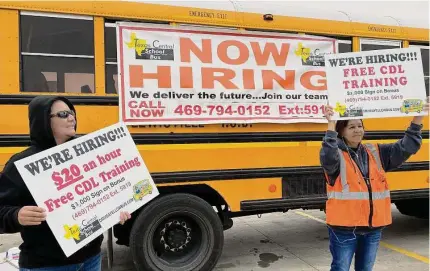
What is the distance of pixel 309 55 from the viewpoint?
4102 millimetres

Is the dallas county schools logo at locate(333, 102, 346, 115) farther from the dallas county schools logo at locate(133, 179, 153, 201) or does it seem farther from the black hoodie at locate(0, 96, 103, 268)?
the black hoodie at locate(0, 96, 103, 268)

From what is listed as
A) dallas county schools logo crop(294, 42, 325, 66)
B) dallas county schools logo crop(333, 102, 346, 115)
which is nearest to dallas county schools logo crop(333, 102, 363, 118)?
dallas county schools logo crop(333, 102, 346, 115)

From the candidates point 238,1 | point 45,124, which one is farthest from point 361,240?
point 238,1

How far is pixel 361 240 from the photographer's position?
2602mm

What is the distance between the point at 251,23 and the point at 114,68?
1422 mm

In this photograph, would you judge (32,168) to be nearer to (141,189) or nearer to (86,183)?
(86,183)

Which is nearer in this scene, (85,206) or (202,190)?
(85,206)

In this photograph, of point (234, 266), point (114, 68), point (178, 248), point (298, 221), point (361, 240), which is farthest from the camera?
point (298, 221)

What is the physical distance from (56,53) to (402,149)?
112 inches

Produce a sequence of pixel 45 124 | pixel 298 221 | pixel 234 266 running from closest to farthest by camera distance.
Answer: pixel 45 124
pixel 234 266
pixel 298 221

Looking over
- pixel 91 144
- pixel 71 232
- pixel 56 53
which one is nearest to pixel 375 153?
pixel 91 144

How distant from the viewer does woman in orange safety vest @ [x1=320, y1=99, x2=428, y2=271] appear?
2.49 metres

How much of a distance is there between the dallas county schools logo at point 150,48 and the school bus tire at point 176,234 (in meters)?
1.29

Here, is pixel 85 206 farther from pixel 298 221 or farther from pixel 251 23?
pixel 298 221
